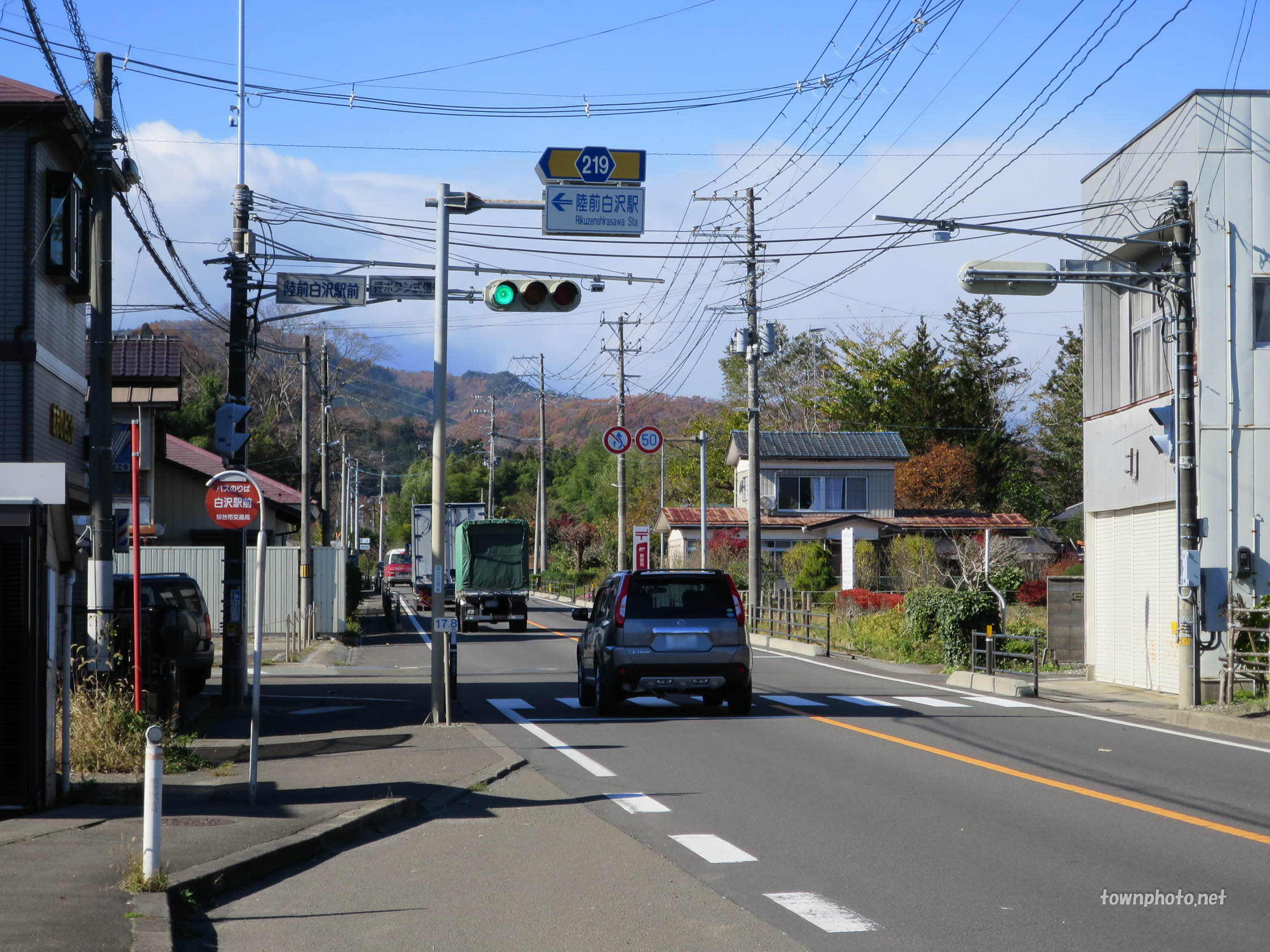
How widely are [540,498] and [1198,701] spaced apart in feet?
195

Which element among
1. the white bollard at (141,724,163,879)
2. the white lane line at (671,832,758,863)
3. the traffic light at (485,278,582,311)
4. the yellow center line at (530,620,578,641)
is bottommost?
the yellow center line at (530,620,578,641)

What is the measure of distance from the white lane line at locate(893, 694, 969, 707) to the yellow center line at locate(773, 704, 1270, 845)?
285cm

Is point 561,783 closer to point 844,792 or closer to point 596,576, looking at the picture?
point 844,792

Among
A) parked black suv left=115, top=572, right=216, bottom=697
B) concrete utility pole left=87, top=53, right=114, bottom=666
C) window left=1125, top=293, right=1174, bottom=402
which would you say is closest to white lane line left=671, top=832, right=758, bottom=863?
parked black suv left=115, top=572, right=216, bottom=697

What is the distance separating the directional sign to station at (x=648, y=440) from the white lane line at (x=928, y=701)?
15754 millimetres

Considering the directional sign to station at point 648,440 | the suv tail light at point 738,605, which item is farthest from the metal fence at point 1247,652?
the directional sign to station at point 648,440

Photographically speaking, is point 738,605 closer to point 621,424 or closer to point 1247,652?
point 1247,652

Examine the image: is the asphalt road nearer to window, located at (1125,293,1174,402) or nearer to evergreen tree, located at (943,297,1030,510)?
window, located at (1125,293,1174,402)

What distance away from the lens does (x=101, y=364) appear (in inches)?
591

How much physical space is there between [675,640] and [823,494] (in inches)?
1904

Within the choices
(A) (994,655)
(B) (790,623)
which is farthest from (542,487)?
(A) (994,655)

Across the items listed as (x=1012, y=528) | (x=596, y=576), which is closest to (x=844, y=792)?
(x=1012, y=528)

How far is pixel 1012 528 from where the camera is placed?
59250mm

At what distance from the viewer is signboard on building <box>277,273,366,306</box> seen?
57.7 feet
